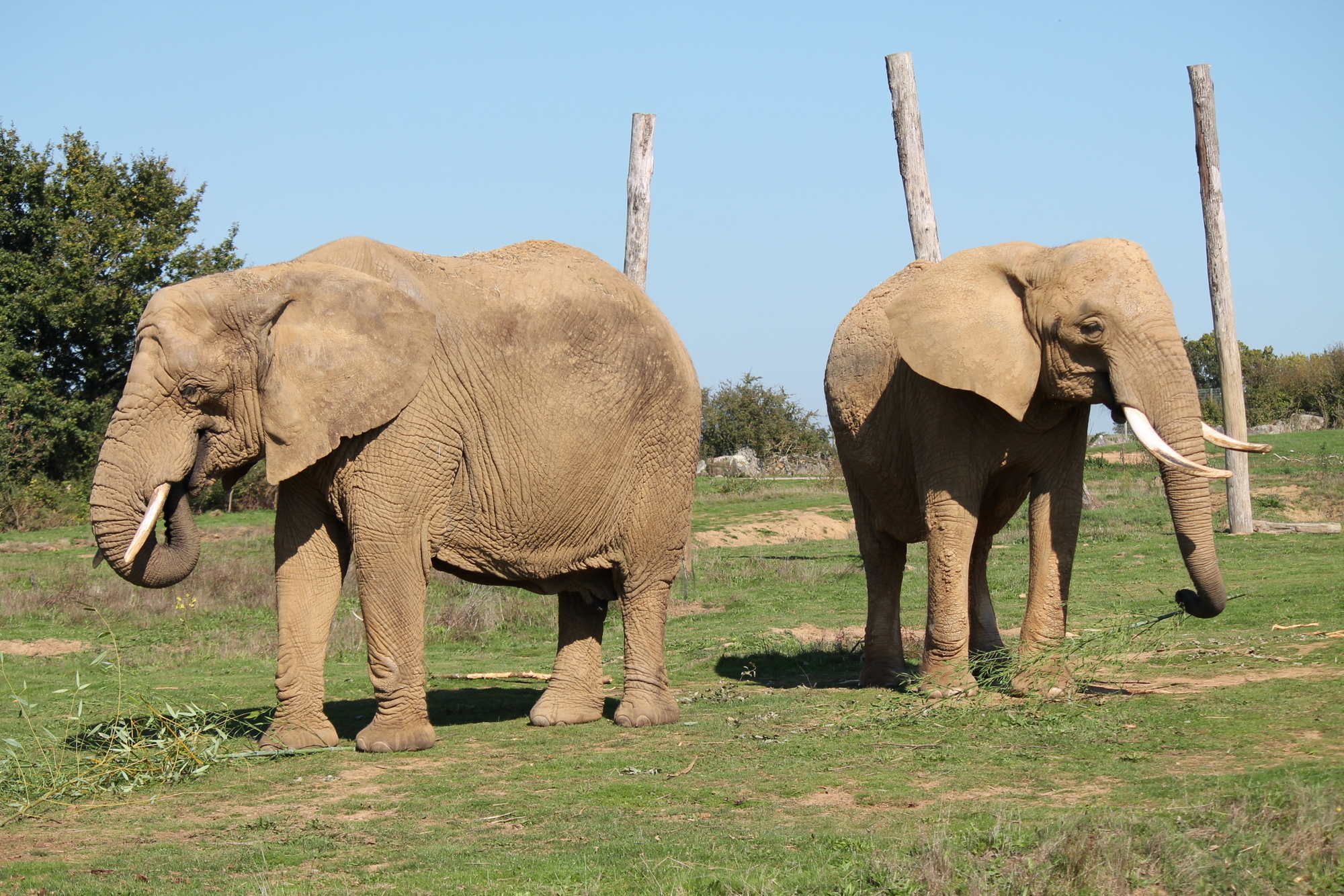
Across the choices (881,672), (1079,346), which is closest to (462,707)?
(881,672)

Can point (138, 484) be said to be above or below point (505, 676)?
above

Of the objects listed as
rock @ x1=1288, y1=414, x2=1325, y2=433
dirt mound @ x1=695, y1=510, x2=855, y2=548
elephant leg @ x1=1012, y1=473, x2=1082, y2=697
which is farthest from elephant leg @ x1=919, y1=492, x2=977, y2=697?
rock @ x1=1288, y1=414, x2=1325, y2=433

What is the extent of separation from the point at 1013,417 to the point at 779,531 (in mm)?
15443

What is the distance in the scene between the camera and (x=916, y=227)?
17766mm

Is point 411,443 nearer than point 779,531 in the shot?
Yes

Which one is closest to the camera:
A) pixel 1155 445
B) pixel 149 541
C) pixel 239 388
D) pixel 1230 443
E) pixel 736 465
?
pixel 149 541

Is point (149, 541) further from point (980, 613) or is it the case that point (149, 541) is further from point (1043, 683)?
point (980, 613)

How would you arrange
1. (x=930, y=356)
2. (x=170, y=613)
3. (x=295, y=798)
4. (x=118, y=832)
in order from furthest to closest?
1. (x=170, y=613)
2. (x=930, y=356)
3. (x=295, y=798)
4. (x=118, y=832)

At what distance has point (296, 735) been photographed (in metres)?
9.06

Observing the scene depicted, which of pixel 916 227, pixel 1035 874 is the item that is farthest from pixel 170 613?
pixel 1035 874

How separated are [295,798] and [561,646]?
3.16m

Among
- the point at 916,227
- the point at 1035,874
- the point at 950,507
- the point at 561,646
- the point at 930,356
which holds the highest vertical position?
the point at 916,227

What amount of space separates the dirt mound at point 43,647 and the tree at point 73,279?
62.1ft

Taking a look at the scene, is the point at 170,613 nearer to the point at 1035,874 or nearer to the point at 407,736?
the point at 407,736
